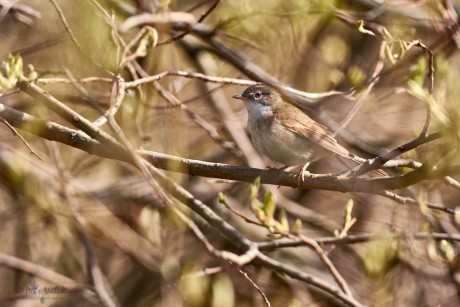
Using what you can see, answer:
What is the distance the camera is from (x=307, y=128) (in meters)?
5.84

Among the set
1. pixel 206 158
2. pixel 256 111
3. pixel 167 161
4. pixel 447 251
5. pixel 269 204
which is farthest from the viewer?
pixel 206 158

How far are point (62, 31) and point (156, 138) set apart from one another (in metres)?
1.36

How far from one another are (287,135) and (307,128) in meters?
0.21

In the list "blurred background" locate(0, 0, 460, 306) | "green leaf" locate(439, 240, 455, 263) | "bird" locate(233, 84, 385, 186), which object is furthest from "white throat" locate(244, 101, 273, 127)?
"green leaf" locate(439, 240, 455, 263)

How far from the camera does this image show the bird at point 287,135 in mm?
5582

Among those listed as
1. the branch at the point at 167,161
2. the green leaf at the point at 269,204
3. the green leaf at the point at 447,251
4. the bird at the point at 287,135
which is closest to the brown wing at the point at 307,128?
the bird at the point at 287,135

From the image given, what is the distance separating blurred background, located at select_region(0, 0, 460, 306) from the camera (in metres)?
5.60

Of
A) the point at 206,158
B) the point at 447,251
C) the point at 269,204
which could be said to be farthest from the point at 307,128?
the point at 269,204

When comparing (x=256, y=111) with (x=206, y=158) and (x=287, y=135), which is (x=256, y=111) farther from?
(x=206, y=158)

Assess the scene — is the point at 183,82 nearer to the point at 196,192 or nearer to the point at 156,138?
the point at 156,138

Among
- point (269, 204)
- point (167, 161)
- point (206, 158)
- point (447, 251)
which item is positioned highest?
point (269, 204)

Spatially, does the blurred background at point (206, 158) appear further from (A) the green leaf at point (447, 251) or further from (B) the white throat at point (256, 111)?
(A) the green leaf at point (447, 251)

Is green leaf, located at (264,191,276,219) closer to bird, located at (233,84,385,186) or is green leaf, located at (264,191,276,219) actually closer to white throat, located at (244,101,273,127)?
bird, located at (233,84,385,186)

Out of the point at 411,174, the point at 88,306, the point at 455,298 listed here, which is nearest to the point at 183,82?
the point at 88,306
